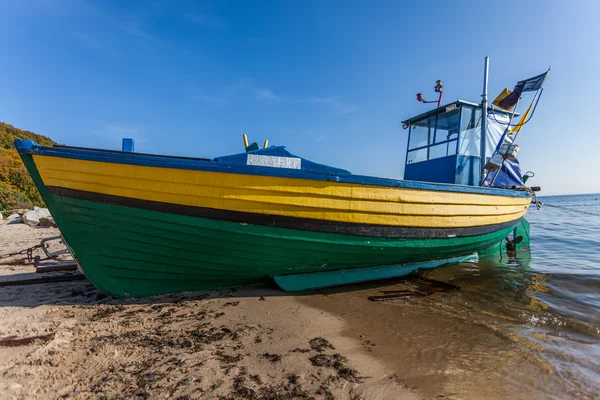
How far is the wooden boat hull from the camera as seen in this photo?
3318mm

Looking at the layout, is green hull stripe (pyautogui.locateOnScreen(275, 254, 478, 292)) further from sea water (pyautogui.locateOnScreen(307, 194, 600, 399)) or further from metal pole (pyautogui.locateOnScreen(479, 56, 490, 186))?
metal pole (pyautogui.locateOnScreen(479, 56, 490, 186))

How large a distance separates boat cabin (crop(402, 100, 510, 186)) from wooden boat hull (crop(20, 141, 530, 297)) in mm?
2493

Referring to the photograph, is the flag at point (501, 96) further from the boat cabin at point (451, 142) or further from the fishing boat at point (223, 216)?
the fishing boat at point (223, 216)

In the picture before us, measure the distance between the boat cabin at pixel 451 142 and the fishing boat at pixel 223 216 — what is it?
1.84 metres

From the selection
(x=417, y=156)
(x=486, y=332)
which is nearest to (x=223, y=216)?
(x=486, y=332)

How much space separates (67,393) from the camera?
6.49 feet

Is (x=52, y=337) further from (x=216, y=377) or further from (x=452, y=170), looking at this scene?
(x=452, y=170)

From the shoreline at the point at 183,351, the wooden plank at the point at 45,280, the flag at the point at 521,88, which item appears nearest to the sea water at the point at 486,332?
the shoreline at the point at 183,351

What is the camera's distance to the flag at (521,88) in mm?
5859

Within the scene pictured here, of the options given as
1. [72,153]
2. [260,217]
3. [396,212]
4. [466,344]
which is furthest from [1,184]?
[466,344]

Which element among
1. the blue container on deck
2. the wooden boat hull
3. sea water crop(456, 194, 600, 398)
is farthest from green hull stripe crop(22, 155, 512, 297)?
sea water crop(456, 194, 600, 398)

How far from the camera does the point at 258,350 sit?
8.56ft

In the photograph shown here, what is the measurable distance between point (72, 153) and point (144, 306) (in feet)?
6.58

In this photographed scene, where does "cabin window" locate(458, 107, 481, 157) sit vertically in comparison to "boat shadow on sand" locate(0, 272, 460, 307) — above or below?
above
